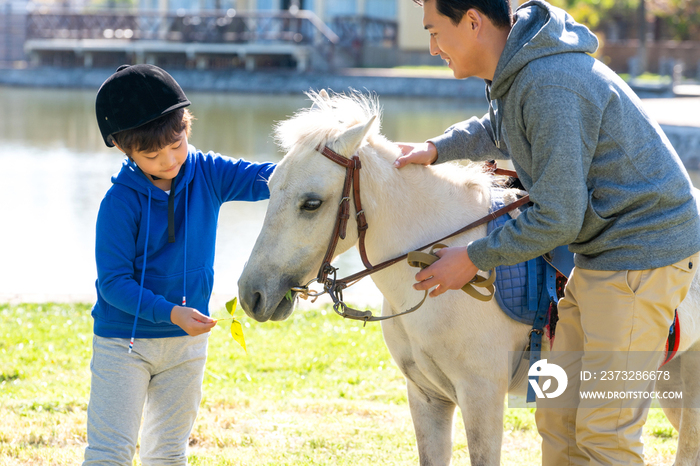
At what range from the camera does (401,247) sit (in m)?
2.73

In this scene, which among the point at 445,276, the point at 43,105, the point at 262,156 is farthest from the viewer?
the point at 43,105

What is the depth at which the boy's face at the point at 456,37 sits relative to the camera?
7.75 feet

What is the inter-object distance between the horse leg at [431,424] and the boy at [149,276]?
925mm

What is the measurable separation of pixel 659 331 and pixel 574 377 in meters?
0.45

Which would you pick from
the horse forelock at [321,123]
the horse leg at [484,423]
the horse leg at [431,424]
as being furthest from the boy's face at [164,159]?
the horse leg at [484,423]

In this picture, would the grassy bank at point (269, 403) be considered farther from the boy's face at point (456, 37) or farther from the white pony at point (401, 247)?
the boy's face at point (456, 37)

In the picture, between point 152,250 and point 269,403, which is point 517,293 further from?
point 269,403

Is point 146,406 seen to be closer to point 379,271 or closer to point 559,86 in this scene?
point 379,271

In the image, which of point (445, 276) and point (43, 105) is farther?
point (43, 105)

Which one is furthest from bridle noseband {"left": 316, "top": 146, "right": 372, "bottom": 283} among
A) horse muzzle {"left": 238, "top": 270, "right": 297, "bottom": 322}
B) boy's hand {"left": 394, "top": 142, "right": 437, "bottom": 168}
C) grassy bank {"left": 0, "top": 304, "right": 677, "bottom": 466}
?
grassy bank {"left": 0, "top": 304, "right": 677, "bottom": 466}

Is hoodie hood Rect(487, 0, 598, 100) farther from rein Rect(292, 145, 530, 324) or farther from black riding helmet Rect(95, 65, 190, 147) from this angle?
black riding helmet Rect(95, 65, 190, 147)

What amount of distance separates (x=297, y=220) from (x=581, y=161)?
0.97 m

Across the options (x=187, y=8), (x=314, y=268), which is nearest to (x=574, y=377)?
(x=314, y=268)

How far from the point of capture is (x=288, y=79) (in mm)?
32562
